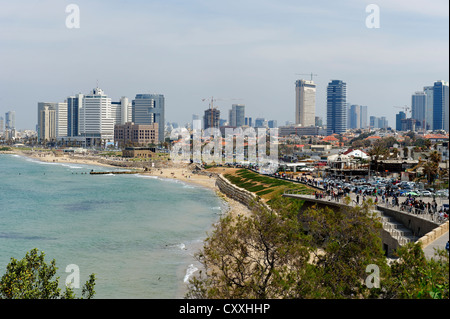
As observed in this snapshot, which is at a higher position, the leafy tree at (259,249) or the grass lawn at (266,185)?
the leafy tree at (259,249)

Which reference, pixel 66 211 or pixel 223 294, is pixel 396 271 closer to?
pixel 223 294

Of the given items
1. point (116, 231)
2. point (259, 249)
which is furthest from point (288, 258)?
point (116, 231)

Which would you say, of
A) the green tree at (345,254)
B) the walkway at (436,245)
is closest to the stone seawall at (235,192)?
the walkway at (436,245)

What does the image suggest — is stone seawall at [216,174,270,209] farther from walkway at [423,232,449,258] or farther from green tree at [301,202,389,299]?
green tree at [301,202,389,299]

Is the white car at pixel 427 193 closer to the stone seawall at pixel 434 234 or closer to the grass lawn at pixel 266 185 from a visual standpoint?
the grass lawn at pixel 266 185

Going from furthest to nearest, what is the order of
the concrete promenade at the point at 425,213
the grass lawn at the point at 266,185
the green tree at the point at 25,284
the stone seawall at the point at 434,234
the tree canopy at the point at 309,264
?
the grass lawn at the point at 266,185 → the stone seawall at the point at 434,234 → the concrete promenade at the point at 425,213 → the green tree at the point at 25,284 → the tree canopy at the point at 309,264

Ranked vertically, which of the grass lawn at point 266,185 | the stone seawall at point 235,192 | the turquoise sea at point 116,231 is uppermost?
the grass lawn at point 266,185

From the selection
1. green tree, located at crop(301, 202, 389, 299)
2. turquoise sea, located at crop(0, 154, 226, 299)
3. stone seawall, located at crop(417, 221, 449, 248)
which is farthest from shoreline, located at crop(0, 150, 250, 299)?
stone seawall, located at crop(417, 221, 449, 248)

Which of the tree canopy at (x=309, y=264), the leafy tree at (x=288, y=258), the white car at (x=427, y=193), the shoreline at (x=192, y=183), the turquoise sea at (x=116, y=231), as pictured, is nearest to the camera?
the tree canopy at (x=309, y=264)
